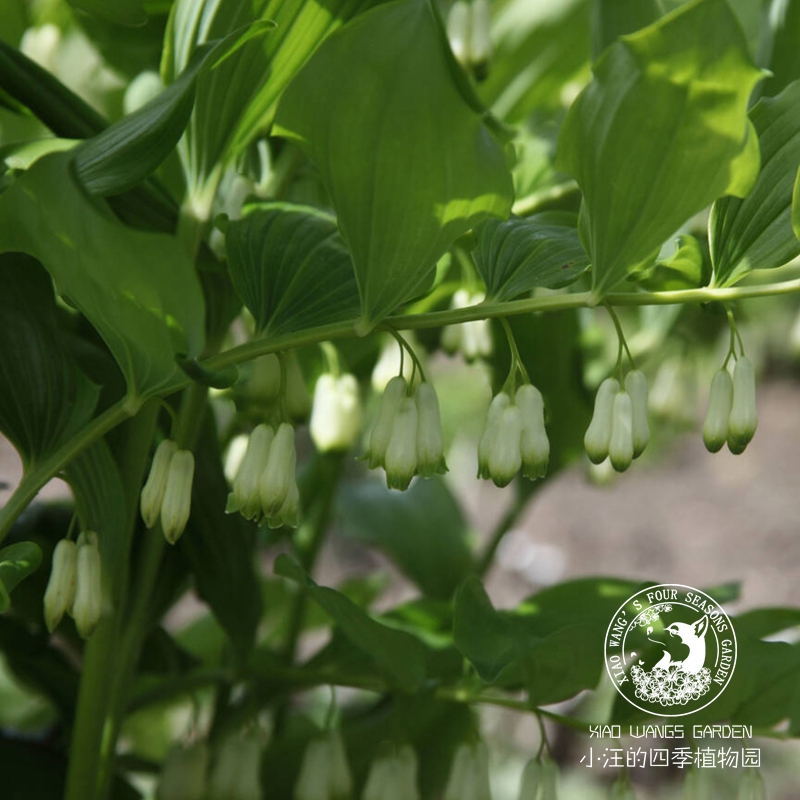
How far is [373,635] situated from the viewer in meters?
0.68

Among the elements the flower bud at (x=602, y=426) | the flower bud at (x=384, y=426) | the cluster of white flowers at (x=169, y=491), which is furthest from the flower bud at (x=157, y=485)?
the flower bud at (x=602, y=426)

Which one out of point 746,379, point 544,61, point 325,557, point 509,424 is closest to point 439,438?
point 509,424

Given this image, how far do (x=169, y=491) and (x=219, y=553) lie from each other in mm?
251

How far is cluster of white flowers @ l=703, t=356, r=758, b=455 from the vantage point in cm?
58

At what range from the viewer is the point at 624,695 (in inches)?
30.5

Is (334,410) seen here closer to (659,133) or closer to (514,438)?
(514,438)

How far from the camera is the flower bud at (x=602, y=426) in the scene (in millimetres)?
585

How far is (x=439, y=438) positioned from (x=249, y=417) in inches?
10.3

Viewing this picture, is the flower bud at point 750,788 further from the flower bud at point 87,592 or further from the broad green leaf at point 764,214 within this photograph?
the flower bud at point 87,592

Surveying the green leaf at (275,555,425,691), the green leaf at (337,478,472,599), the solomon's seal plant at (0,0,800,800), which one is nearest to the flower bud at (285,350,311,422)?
the solomon's seal plant at (0,0,800,800)

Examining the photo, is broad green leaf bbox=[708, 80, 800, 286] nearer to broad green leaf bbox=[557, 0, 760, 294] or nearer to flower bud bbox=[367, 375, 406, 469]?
broad green leaf bbox=[557, 0, 760, 294]

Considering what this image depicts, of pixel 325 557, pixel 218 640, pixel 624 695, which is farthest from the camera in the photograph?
pixel 325 557

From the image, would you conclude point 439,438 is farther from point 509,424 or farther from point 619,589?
point 619,589

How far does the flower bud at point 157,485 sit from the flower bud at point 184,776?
0.35 metres
